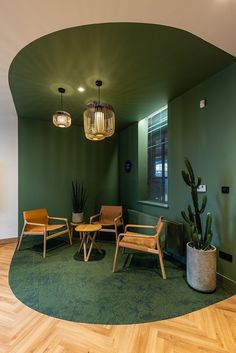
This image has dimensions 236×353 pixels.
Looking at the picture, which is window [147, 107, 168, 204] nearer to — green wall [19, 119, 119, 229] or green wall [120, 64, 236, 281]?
green wall [120, 64, 236, 281]

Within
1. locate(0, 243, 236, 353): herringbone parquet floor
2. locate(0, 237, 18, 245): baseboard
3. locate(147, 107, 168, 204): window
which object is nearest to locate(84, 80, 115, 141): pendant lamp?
locate(147, 107, 168, 204): window

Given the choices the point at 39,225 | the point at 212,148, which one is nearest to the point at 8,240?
the point at 39,225

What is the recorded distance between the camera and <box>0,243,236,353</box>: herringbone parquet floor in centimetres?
147

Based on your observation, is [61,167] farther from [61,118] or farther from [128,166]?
[61,118]

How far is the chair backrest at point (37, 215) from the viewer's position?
3.80 metres

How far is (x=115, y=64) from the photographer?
2.26 meters

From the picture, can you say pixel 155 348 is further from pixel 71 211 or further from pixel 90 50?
pixel 71 211

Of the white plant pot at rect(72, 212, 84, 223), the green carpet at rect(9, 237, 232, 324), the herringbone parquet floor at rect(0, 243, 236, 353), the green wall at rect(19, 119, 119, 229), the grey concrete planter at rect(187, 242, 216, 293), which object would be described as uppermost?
the green wall at rect(19, 119, 119, 229)

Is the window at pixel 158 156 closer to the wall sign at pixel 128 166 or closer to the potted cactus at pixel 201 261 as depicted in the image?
the wall sign at pixel 128 166

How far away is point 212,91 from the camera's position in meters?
2.56

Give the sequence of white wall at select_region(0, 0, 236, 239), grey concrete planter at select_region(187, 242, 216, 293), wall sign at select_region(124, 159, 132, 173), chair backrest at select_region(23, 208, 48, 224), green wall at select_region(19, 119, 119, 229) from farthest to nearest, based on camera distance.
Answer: wall sign at select_region(124, 159, 132, 173), green wall at select_region(19, 119, 119, 229), chair backrest at select_region(23, 208, 48, 224), grey concrete planter at select_region(187, 242, 216, 293), white wall at select_region(0, 0, 236, 239)

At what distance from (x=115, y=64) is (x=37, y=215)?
125 inches

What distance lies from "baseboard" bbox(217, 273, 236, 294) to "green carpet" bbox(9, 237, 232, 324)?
83mm

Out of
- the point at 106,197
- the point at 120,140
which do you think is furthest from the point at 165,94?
the point at 106,197
